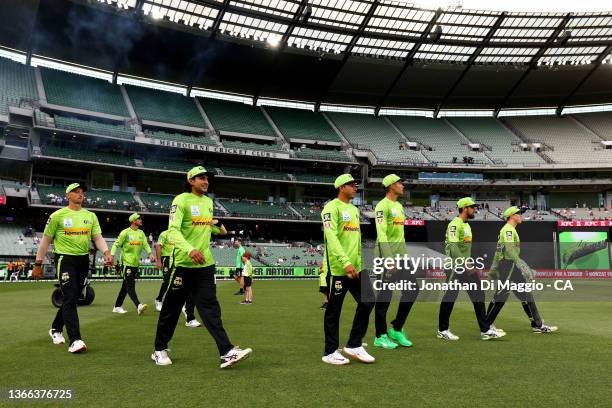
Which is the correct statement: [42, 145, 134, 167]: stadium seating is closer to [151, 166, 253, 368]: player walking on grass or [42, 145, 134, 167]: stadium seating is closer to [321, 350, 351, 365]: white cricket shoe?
Answer: [151, 166, 253, 368]: player walking on grass

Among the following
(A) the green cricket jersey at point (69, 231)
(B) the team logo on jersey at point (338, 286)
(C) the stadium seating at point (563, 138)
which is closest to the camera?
(B) the team logo on jersey at point (338, 286)

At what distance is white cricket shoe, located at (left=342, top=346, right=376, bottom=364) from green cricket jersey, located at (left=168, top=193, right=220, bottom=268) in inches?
85.1

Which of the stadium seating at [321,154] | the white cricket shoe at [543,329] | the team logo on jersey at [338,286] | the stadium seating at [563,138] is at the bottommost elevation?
the white cricket shoe at [543,329]

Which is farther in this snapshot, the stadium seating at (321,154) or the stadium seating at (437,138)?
the stadium seating at (437,138)

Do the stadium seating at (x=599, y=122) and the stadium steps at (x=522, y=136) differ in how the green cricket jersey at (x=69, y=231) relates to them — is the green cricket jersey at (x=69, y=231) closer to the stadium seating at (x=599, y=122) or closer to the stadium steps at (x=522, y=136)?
the stadium steps at (x=522, y=136)

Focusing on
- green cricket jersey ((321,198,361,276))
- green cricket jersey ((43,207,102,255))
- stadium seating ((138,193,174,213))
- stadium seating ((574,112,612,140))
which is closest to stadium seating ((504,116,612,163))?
stadium seating ((574,112,612,140))

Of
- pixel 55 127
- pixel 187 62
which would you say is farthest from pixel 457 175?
pixel 55 127

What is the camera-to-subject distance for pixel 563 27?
4609cm

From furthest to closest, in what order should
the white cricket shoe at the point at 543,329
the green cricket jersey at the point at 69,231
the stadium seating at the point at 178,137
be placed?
the stadium seating at the point at 178,137, the white cricket shoe at the point at 543,329, the green cricket jersey at the point at 69,231

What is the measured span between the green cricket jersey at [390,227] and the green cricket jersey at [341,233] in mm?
1067

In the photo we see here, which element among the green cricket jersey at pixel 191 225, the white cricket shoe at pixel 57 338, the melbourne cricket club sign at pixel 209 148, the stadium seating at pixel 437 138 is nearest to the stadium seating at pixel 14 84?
the melbourne cricket club sign at pixel 209 148

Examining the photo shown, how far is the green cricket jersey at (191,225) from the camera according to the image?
5758 mm

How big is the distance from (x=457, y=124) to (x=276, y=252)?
110 feet

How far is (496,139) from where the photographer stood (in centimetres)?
5884
